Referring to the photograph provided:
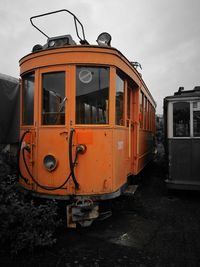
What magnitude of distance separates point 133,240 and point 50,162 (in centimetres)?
188

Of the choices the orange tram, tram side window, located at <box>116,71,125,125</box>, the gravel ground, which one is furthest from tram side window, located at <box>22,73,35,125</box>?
the gravel ground

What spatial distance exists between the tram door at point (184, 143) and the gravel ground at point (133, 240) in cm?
67

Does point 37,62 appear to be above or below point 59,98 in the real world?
above

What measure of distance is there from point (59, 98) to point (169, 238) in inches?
118

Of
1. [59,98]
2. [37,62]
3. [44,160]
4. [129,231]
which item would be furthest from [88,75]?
[129,231]

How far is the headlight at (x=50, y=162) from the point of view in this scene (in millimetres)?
4496

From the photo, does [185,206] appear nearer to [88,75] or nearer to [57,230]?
[57,230]

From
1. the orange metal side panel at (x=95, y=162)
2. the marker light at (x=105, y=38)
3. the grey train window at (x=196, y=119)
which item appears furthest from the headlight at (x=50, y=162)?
the grey train window at (x=196, y=119)

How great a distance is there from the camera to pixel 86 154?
4426 mm

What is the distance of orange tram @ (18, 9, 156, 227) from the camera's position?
4.42 meters

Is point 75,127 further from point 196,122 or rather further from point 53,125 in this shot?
point 196,122

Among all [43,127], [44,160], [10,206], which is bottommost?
[10,206]

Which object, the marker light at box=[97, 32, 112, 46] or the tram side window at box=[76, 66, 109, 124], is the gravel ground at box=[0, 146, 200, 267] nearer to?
the tram side window at box=[76, 66, 109, 124]

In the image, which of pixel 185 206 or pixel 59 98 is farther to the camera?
pixel 185 206
